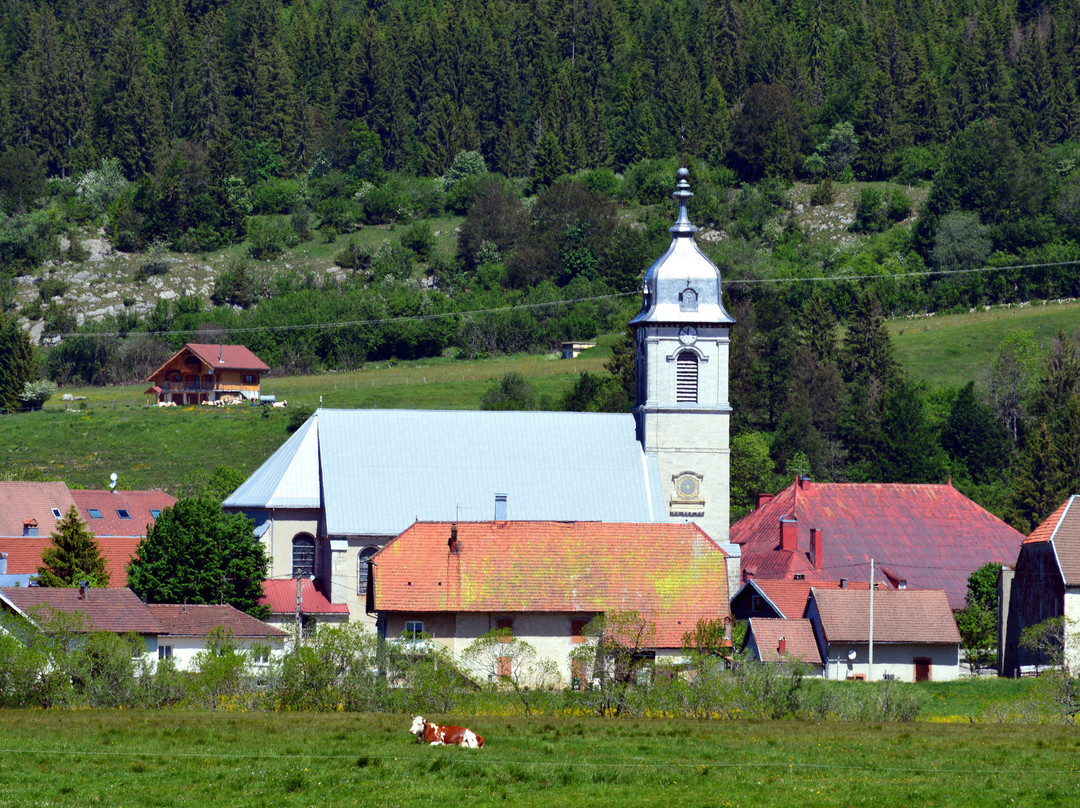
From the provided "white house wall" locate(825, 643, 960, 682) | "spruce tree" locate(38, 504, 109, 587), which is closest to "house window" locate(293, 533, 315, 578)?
"spruce tree" locate(38, 504, 109, 587)

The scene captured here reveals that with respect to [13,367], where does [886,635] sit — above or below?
below

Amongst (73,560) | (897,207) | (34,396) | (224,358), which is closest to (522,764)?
(73,560)

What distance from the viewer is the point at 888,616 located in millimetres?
53812

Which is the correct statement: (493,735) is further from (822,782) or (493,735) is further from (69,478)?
(69,478)

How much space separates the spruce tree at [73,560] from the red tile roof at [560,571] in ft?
31.8

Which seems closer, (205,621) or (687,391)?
(205,621)

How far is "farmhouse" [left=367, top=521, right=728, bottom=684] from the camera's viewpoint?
1897 inches

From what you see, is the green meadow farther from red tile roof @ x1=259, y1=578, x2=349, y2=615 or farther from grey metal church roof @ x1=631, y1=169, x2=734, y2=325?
grey metal church roof @ x1=631, y1=169, x2=734, y2=325

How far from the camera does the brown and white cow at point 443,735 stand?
2844cm

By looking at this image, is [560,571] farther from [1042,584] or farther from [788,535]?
[788,535]

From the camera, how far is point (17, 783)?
23641 millimetres

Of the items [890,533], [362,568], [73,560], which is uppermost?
[890,533]

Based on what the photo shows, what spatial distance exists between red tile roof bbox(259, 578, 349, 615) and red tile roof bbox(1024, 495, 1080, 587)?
21843mm

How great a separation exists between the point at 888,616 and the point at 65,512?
34871mm
